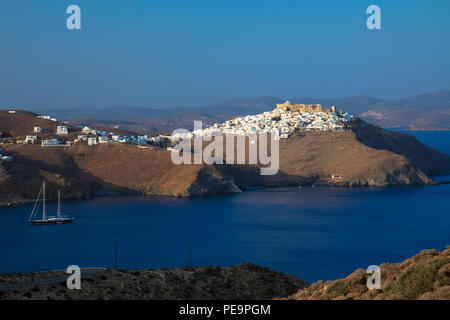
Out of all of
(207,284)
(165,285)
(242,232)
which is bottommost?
(242,232)

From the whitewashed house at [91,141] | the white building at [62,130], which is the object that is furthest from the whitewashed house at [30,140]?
the whitewashed house at [91,141]

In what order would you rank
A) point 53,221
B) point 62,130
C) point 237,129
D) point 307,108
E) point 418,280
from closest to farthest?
point 418,280, point 53,221, point 62,130, point 237,129, point 307,108

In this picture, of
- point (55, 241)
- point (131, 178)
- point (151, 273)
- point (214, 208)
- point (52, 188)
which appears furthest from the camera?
point (131, 178)

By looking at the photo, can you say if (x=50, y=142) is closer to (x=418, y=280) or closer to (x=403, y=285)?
(x=403, y=285)

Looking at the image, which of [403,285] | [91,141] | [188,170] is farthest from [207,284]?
[91,141]
